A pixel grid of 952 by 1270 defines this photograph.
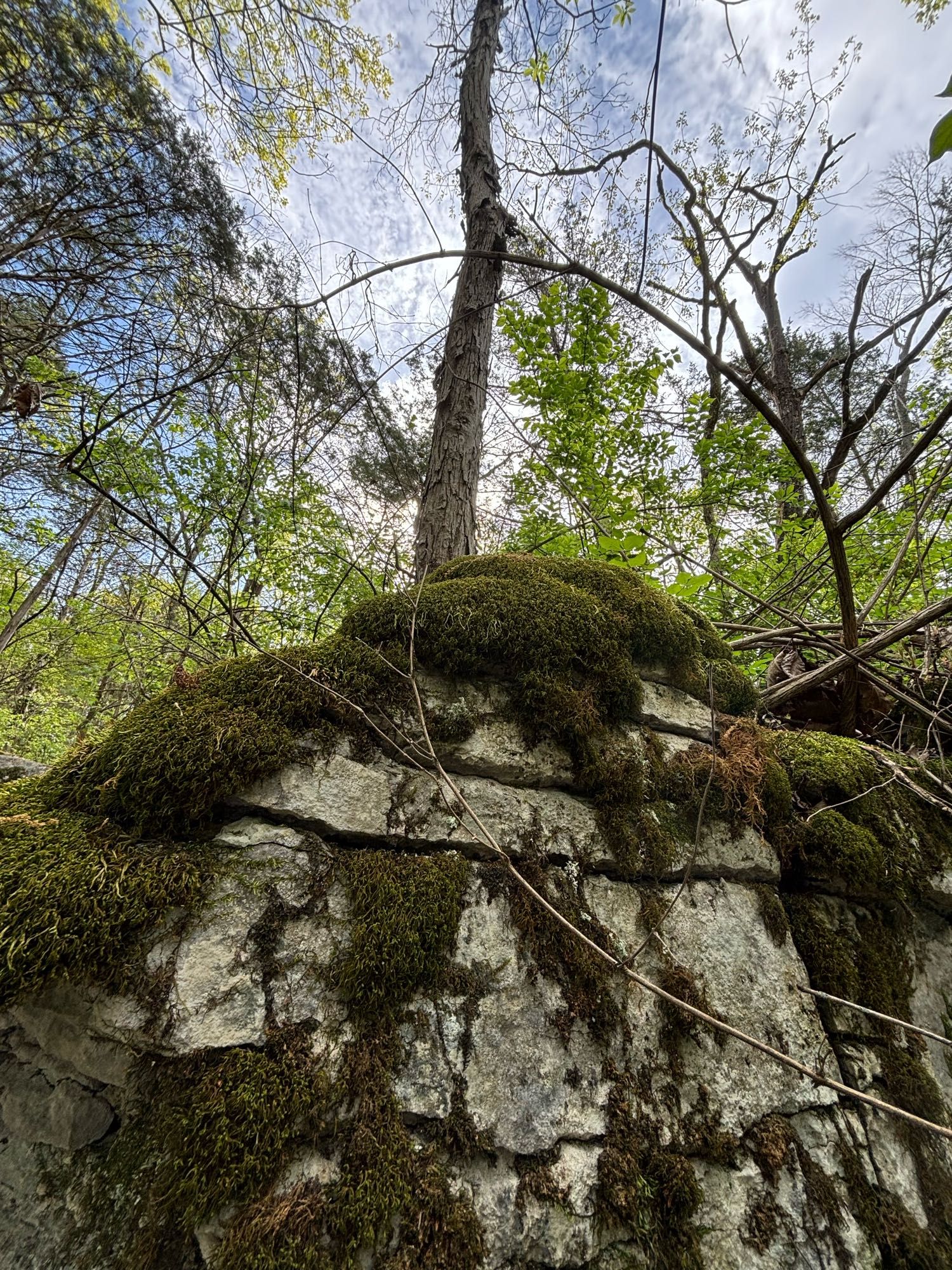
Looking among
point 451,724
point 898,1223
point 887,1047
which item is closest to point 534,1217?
point 898,1223

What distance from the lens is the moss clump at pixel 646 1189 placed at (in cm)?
116

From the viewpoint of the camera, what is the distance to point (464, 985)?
130cm

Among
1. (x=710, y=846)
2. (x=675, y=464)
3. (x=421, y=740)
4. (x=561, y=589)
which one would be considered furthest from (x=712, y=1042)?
(x=675, y=464)

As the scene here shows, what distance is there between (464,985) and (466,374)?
3781mm

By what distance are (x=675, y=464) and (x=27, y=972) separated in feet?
22.4

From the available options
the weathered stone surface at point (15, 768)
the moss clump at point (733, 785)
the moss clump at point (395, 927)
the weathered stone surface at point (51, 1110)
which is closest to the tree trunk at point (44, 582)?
the weathered stone surface at point (15, 768)

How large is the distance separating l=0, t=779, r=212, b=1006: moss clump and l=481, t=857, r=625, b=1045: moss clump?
0.87 m

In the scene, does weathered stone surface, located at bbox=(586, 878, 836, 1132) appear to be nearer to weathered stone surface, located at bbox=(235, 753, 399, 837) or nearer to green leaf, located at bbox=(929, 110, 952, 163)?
weathered stone surface, located at bbox=(235, 753, 399, 837)

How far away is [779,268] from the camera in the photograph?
798 centimetres

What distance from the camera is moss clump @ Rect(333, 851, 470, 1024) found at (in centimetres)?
121

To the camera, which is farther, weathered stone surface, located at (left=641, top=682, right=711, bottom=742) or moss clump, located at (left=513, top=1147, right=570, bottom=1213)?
weathered stone surface, located at (left=641, top=682, right=711, bottom=742)

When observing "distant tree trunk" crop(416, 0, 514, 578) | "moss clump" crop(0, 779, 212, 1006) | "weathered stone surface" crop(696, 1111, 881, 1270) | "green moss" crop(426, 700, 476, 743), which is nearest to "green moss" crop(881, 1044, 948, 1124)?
"weathered stone surface" crop(696, 1111, 881, 1270)

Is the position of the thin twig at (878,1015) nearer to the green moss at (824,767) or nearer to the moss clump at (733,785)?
the moss clump at (733,785)

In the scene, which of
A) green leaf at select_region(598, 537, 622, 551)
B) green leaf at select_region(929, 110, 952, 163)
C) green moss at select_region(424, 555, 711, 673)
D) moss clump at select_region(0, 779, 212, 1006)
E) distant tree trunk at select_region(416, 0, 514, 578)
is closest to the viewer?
green leaf at select_region(929, 110, 952, 163)
